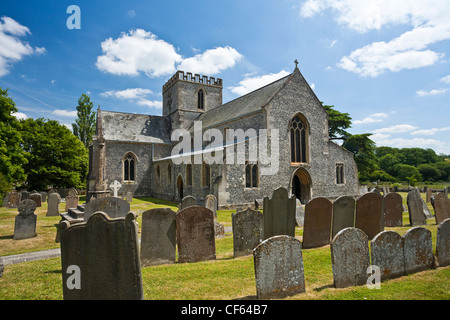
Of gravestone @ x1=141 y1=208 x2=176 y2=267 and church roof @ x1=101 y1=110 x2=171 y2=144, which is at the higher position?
church roof @ x1=101 y1=110 x2=171 y2=144

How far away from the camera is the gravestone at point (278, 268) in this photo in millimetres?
4105

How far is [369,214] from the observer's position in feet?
25.3

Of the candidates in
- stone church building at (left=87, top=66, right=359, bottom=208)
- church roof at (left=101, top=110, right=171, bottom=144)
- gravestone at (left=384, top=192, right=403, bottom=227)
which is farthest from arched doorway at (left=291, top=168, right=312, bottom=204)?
church roof at (left=101, top=110, right=171, bottom=144)

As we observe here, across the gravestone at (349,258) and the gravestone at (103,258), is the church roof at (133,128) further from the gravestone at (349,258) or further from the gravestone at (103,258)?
the gravestone at (349,258)

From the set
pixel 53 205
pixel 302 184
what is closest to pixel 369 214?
pixel 302 184

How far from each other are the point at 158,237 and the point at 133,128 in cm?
2196

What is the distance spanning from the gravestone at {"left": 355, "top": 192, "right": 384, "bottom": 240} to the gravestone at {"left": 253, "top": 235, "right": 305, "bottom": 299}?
4331mm

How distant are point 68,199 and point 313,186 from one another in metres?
15.3

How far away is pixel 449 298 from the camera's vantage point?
160 inches

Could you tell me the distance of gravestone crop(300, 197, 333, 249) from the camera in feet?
23.2

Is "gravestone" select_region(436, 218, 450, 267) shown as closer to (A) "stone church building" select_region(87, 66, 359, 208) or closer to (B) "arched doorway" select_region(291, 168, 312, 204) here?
(A) "stone church building" select_region(87, 66, 359, 208)

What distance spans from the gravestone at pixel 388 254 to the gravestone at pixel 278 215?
10.1 feet

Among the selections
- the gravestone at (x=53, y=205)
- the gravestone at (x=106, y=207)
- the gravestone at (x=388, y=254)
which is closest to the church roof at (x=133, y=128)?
the gravestone at (x=53, y=205)
